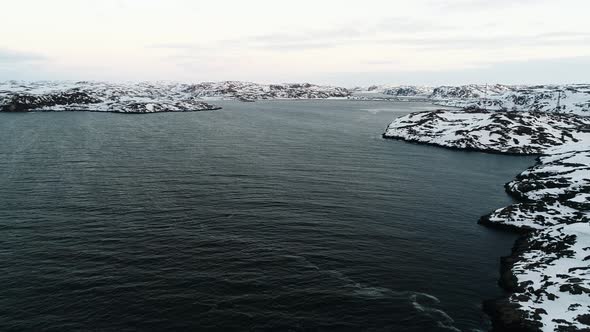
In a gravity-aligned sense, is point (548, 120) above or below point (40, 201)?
above

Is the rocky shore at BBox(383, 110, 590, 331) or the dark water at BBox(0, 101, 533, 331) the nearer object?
the dark water at BBox(0, 101, 533, 331)

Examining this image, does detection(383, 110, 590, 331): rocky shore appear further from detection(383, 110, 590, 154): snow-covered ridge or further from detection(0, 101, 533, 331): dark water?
detection(383, 110, 590, 154): snow-covered ridge

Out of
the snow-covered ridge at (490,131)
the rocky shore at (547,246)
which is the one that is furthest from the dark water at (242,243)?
the snow-covered ridge at (490,131)

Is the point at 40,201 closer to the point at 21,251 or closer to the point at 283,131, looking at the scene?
the point at 21,251

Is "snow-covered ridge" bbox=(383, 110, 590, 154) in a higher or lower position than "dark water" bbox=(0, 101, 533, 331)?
higher

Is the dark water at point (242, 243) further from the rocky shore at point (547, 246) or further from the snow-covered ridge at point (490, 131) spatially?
the snow-covered ridge at point (490, 131)

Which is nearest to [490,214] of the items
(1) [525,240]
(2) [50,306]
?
(1) [525,240]

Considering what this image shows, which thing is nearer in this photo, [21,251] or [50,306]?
[50,306]

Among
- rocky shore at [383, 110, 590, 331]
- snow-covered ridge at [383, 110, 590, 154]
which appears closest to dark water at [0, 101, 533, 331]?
rocky shore at [383, 110, 590, 331]

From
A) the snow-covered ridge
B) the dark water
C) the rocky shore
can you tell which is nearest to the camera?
the dark water
